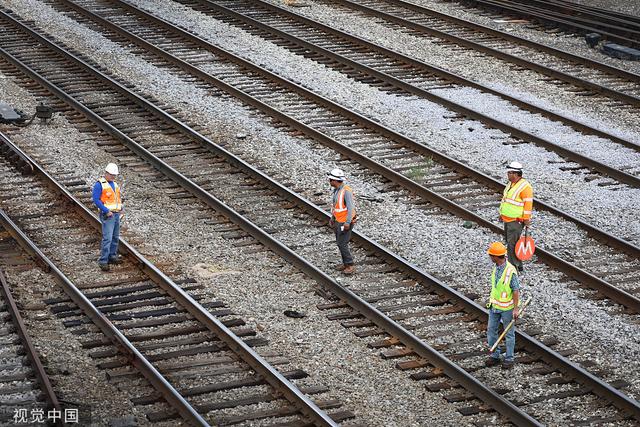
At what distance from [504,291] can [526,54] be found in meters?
14.1

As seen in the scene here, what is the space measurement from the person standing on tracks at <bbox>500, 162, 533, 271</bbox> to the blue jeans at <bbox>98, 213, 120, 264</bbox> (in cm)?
512

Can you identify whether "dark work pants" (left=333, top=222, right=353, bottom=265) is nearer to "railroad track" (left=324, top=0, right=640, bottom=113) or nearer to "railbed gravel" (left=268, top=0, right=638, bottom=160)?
"railbed gravel" (left=268, top=0, right=638, bottom=160)

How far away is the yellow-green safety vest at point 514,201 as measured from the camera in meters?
14.6

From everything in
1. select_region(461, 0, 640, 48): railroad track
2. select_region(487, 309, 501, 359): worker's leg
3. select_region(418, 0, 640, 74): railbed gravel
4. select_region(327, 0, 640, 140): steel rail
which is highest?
select_region(461, 0, 640, 48): railroad track

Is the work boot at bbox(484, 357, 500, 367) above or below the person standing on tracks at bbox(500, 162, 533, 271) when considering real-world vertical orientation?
below

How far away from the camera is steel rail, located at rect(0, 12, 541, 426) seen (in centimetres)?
1195

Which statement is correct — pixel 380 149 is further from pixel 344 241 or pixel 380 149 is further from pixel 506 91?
pixel 344 241

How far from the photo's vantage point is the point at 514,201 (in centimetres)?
1467

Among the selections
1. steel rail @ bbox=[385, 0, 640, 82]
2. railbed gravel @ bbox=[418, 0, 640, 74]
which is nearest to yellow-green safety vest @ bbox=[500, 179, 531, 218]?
steel rail @ bbox=[385, 0, 640, 82]

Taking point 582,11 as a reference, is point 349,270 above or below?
below

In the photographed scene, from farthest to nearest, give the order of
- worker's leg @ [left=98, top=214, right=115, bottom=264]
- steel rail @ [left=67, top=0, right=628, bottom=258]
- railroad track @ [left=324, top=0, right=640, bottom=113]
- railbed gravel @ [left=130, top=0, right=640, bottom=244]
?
1. railroad track @ [left=324, top=0, right=640, bottom=113]
2. railbed gravel @ [left=130, top=0, right=640, bottom=244]
3. steel rail @ [left=67, top=0, right=628, bottom=258]
4. worker's leg @ [left=98, top=214, right=115, bottom=264]

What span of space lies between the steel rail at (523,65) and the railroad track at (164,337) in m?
9.15

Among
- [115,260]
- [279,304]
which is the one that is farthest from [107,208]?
[279,304]

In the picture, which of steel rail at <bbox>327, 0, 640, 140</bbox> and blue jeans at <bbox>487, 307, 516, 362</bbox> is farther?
steel rail at <bbox>327, 0, 640, 140</bbox>
